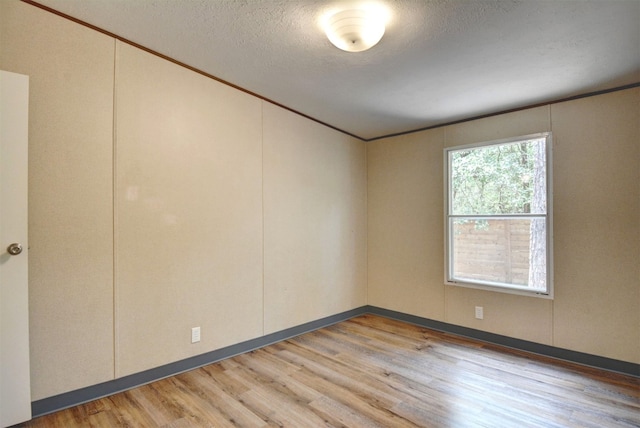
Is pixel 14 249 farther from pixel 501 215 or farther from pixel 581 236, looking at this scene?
pixel 581 236

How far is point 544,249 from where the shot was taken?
3125mm

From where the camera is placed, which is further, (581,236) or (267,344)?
(267,344)

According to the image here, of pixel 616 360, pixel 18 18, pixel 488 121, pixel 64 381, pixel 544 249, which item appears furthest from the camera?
pixel 488 121

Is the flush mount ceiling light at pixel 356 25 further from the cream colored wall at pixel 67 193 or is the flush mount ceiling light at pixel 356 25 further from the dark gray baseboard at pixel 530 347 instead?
the dark gray baseboard at pixel 530 347

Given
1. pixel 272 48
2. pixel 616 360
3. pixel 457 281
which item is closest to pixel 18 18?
pixel 272 48

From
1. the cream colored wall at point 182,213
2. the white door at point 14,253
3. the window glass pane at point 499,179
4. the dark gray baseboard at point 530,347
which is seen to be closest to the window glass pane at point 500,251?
the window glass pane at point 499,179

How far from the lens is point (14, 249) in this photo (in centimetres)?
198

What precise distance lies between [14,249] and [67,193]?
46cm

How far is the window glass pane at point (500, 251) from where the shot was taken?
3.17 metres

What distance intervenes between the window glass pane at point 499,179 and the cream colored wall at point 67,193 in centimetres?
339

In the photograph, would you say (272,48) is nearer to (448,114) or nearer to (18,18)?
(18,18)

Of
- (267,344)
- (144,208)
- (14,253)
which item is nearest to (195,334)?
(267,344)

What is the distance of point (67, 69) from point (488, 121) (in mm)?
3738

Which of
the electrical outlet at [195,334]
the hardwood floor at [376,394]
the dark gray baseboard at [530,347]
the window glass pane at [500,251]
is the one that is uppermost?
the window glass pane at [500,251]
